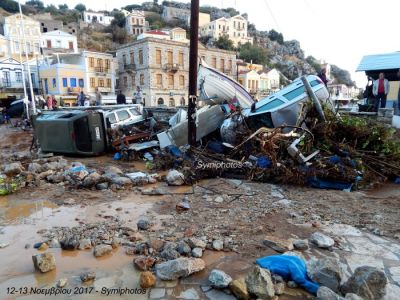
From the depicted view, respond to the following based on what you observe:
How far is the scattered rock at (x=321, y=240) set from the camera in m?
4.07

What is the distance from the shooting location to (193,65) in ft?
28.6

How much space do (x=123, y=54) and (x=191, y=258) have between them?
1871 inches

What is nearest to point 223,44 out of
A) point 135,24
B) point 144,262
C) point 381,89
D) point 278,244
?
point 135,24

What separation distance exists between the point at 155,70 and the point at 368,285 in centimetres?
4347

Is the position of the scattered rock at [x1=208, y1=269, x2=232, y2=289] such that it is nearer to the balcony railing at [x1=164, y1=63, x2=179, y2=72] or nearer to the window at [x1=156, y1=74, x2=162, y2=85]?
the window at [x1=156, y1=74, x2=162, y2=85]

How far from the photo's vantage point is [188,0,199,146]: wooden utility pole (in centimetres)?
834

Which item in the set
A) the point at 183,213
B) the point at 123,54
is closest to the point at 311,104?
the point at 183,213

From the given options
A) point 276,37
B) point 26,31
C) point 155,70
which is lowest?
point 155,70

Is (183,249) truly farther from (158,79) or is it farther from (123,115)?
(158,79)

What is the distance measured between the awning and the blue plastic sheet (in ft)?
51.2

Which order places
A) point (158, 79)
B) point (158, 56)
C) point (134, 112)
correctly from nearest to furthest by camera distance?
point (134, 112), point (158, 56), point (158, 79)

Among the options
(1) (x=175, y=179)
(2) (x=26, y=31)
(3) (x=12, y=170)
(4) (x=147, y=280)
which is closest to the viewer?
(4) (x=147, y=280)

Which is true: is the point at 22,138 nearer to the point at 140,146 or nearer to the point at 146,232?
the point at 140,146

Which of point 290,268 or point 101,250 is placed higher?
point 290,268
